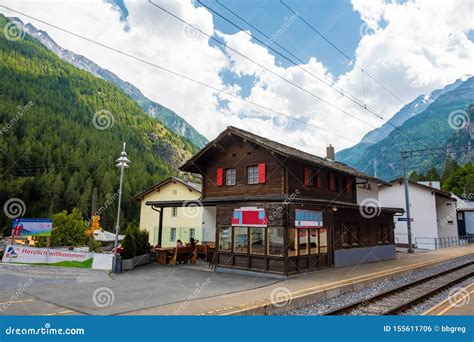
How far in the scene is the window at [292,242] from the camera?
1537 centimetres

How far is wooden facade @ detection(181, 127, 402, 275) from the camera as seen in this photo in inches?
612

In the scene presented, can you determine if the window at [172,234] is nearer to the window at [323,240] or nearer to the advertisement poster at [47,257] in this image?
the advertisement poster at [47,257]

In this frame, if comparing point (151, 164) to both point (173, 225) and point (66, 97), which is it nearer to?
point (66, 97)

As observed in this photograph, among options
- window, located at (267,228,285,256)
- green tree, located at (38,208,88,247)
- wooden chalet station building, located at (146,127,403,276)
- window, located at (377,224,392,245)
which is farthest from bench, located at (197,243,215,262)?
green tree, located at (38,208,88,247)

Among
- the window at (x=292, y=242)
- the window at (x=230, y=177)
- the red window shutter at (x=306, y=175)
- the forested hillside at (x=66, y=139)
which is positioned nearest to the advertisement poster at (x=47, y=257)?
the forested hillside at (x=66, y=139)

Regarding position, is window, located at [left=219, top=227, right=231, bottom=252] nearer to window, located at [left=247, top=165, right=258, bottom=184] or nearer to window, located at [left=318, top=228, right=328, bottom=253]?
window, located at [left=247, top=165, right=258, bottom=184]

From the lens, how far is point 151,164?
115312 mm

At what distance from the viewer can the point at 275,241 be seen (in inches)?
610

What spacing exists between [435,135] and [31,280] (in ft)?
734

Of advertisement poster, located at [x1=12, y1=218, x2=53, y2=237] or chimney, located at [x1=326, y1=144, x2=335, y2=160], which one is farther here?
chimney, located at [x1=326, y1=144, x2=335, y2=160]

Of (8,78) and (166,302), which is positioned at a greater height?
(8,78)

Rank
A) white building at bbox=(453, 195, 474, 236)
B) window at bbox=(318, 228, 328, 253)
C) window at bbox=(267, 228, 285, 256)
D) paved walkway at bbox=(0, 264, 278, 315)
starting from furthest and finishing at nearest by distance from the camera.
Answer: white building at bbox=(453, 195, 474, 236) < window at bbox=(318, 228, 328, 253) < window at bbox=(267, 228, 285, 256) < paved walkway at bbox=(0, 264, 278, 315)

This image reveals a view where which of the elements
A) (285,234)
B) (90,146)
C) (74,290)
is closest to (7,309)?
(74,290)

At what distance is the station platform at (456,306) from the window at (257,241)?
24.7ft
